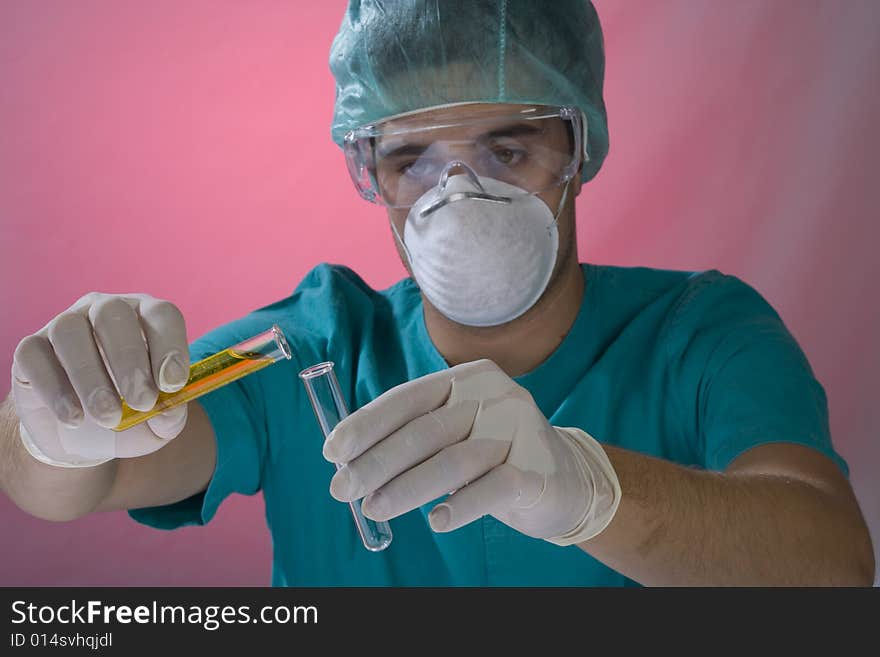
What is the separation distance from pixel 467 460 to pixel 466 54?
73 centimetres

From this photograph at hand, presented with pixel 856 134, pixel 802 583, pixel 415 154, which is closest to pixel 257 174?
pixel 415 154

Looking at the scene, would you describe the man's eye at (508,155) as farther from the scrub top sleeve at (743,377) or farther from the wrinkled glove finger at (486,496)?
the wrinkled glove finger at (486,496)

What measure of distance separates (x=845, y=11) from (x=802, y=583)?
152cm

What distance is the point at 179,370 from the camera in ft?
3.89

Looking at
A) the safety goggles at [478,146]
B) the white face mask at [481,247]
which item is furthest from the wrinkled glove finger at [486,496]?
the safety goggles at [478,146]

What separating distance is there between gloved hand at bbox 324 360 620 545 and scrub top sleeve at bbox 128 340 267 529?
1.59 ft

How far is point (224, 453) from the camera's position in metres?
1.58

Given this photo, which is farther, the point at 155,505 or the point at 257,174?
the point at 257,174

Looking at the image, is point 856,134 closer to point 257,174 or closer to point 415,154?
point 415,154

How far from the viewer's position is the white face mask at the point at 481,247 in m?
1.56

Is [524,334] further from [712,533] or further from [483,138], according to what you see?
[712,533]

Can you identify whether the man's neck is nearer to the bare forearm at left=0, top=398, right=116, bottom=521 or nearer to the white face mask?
the white face mask

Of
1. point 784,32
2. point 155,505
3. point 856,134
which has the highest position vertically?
point 784,32

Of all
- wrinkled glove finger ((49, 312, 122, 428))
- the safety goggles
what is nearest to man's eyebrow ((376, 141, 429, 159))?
the safety goggles
